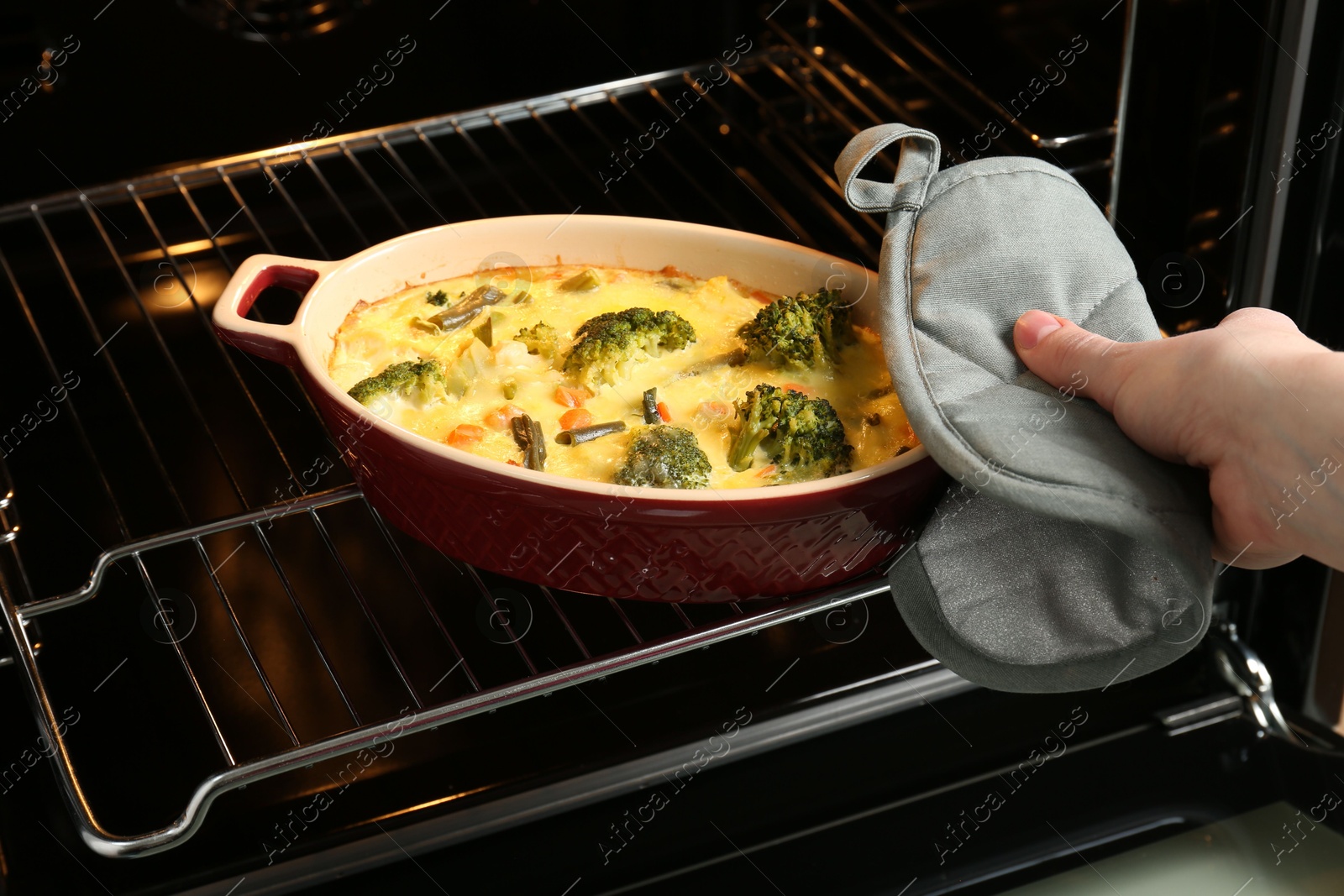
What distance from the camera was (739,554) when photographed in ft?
2.84

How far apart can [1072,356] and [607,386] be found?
0.37m

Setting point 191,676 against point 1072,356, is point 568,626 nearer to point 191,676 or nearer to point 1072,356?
point 191,676

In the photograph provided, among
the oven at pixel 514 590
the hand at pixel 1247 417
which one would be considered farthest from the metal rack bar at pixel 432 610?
the hand at pixel 1247 417

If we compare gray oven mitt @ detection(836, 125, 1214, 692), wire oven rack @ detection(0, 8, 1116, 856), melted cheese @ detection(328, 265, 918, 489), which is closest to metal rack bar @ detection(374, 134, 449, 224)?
wire oven rack @ detection(0, 8, 1116, 856)

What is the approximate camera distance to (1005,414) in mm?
788

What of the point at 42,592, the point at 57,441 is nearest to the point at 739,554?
the point at 42,592

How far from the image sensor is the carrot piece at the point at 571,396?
996 millimetres

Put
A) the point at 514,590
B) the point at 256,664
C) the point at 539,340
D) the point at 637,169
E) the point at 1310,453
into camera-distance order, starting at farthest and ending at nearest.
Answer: the point at 637,169 < the point at 514,590 < the point at 539,340 < the point at 256,664 < the point at 1310,453

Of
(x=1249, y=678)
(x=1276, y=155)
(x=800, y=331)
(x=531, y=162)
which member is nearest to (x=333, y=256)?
(x=531, y=162)

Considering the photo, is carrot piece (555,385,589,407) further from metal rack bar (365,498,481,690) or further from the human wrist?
the human wrist

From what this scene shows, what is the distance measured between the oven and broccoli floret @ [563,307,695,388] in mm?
183

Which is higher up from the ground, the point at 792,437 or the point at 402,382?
the point at 402,382

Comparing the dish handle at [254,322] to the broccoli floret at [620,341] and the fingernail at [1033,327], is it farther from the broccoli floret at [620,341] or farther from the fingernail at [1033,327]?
the fingernail at [1033,327]

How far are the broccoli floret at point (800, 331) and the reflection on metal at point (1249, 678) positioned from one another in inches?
20.5
